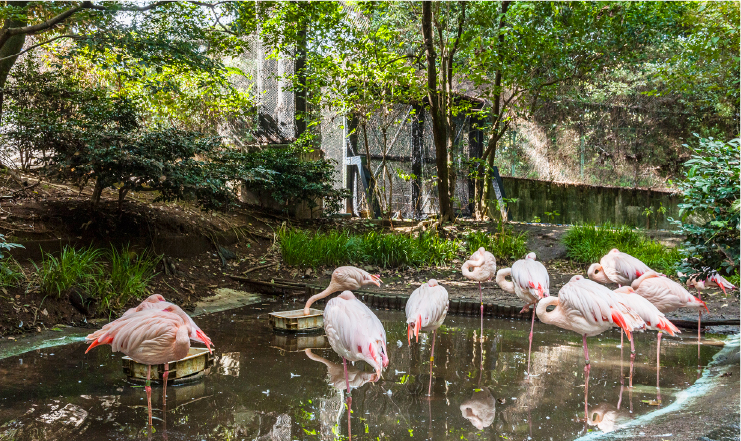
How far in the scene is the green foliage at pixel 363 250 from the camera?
302 inches

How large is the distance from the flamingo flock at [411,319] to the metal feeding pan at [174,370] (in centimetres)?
15

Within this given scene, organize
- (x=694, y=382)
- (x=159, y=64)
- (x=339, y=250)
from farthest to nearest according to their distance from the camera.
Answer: (x=339, y=250), (x=159, y=64), (x=694, y=382)

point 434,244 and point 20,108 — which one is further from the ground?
point 20,108

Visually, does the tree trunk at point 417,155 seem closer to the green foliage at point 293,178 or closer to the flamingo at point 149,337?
the green foliage at point 293,178

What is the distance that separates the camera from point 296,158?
950cm

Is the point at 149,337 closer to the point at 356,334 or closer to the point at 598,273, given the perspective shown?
the point at 356,334

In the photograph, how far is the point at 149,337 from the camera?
117 inches

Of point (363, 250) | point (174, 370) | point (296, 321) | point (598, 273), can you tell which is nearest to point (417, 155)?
point (363, 250)

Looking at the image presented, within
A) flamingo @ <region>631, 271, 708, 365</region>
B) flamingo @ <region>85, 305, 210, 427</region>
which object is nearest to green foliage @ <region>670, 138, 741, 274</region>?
flamingo @ <region>631, 271, 708, 365</region>

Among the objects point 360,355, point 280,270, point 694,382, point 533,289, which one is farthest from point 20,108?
point 694,382

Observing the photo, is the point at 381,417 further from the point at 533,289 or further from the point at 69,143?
the point at 69,143

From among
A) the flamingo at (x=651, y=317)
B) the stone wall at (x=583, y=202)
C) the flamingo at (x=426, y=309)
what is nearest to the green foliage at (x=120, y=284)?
the flamingo at (x=426, y=309)

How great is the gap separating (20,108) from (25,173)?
1058 millimetres

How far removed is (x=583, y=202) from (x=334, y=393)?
12.5 meters
